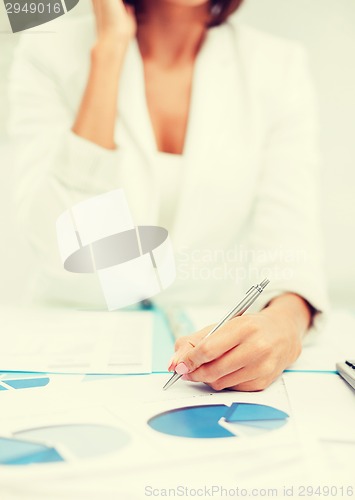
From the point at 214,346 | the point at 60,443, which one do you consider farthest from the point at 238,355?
the point at 60,443

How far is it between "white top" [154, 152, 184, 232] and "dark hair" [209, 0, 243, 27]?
0.20 metres

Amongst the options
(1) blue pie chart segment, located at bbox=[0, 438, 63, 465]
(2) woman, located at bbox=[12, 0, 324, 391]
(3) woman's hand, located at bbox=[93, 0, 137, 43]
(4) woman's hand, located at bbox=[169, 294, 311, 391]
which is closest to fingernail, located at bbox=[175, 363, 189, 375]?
(4) woman's hand, located at bbox=[169, 294, 311, 391]

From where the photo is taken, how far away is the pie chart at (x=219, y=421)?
39cm

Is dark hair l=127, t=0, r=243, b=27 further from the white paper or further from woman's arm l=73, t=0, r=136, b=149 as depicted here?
the white paper

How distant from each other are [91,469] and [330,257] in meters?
0.55

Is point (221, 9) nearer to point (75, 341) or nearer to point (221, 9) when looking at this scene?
point (221, 9)

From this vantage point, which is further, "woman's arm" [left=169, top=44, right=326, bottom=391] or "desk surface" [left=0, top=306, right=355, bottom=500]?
"woman's arm" [left=169, top=44, right=326, bottom=391]

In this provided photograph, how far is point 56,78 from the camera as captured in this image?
2.44 feet

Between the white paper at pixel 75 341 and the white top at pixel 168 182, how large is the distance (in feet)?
0.49

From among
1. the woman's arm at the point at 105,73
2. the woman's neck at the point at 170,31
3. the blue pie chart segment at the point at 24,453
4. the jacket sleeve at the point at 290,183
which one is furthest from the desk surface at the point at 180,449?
the woman's neck at the point at 170,31

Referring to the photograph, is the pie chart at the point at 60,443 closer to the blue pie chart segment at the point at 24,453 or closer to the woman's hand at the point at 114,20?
the blue pie chart segment at the point at 24,453

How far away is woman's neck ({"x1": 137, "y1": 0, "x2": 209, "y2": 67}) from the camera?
2.44ft

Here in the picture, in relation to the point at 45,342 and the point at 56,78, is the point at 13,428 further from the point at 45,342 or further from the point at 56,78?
the point at 56,78

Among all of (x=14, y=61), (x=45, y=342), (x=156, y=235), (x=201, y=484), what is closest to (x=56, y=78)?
(x=14, y=61)
